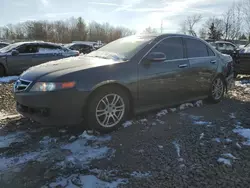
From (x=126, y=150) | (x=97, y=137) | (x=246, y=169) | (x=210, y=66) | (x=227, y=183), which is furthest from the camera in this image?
(x=210, y=66)

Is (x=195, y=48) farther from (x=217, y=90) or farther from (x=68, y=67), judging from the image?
(x=68, y=67)

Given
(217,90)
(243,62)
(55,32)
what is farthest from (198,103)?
(55,32)

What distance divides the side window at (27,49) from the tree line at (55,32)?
59.6 meters

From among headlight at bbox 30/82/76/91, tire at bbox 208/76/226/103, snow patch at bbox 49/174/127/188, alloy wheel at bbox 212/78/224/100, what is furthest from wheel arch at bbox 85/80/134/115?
alloy wheel at bbox 212/78/224/100

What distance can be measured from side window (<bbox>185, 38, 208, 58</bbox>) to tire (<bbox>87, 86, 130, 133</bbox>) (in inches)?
74.3

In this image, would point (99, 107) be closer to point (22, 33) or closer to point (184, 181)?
point (184, 181)

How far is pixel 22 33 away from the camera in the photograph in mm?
74938

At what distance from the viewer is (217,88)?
573 centimetres

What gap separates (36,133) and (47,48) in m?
7.22

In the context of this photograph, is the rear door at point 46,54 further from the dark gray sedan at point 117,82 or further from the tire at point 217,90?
the tire at point 217,90

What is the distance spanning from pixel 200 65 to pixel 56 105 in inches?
122

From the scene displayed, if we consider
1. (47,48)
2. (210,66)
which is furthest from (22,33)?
(210,66)

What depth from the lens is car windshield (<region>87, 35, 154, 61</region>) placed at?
4.14 meters

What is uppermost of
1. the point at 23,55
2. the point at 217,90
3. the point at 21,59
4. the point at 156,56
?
the point at 156,56
